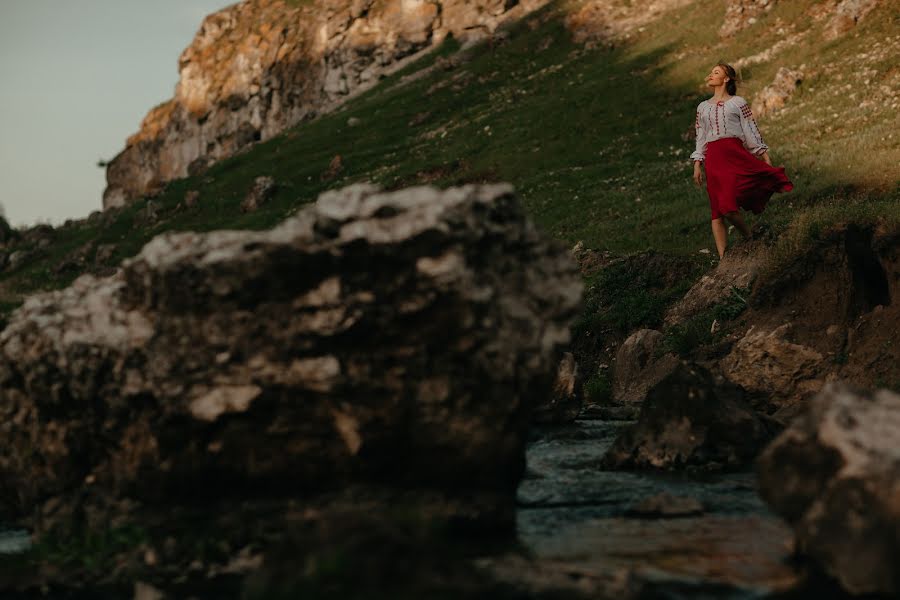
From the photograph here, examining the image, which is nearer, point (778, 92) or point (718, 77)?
point (718, 77)

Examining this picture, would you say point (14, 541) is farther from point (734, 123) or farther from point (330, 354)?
point (734, 123)

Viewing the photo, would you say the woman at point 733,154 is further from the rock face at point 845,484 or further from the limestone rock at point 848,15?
the limestone rock at point 848,15

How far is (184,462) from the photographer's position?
8.09 meters

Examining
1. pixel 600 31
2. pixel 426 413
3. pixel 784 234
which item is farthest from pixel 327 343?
pixel 600 31

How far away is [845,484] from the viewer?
659cm

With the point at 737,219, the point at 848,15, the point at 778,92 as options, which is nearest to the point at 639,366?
the point at 737,219

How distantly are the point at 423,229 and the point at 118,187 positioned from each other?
14863 cm

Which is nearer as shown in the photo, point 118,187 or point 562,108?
point 562,108

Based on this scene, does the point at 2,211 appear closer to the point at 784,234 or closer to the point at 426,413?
the point at 784,234

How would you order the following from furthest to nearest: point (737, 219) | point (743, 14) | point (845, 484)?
point (743, 14)
point (737, 219)
point (845, 484)

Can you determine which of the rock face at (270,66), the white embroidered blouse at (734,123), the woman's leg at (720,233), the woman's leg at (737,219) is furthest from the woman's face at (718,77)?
the rock face at (270,66)

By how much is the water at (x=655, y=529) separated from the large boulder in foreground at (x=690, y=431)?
434 mm

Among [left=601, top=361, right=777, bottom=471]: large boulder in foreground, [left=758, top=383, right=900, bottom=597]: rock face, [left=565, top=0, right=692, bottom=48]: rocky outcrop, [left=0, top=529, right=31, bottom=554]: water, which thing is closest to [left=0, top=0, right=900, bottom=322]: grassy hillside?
[left=565, top=0, right=692, bottom=48]: rocky outcrop

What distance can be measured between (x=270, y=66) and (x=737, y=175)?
104 metres
